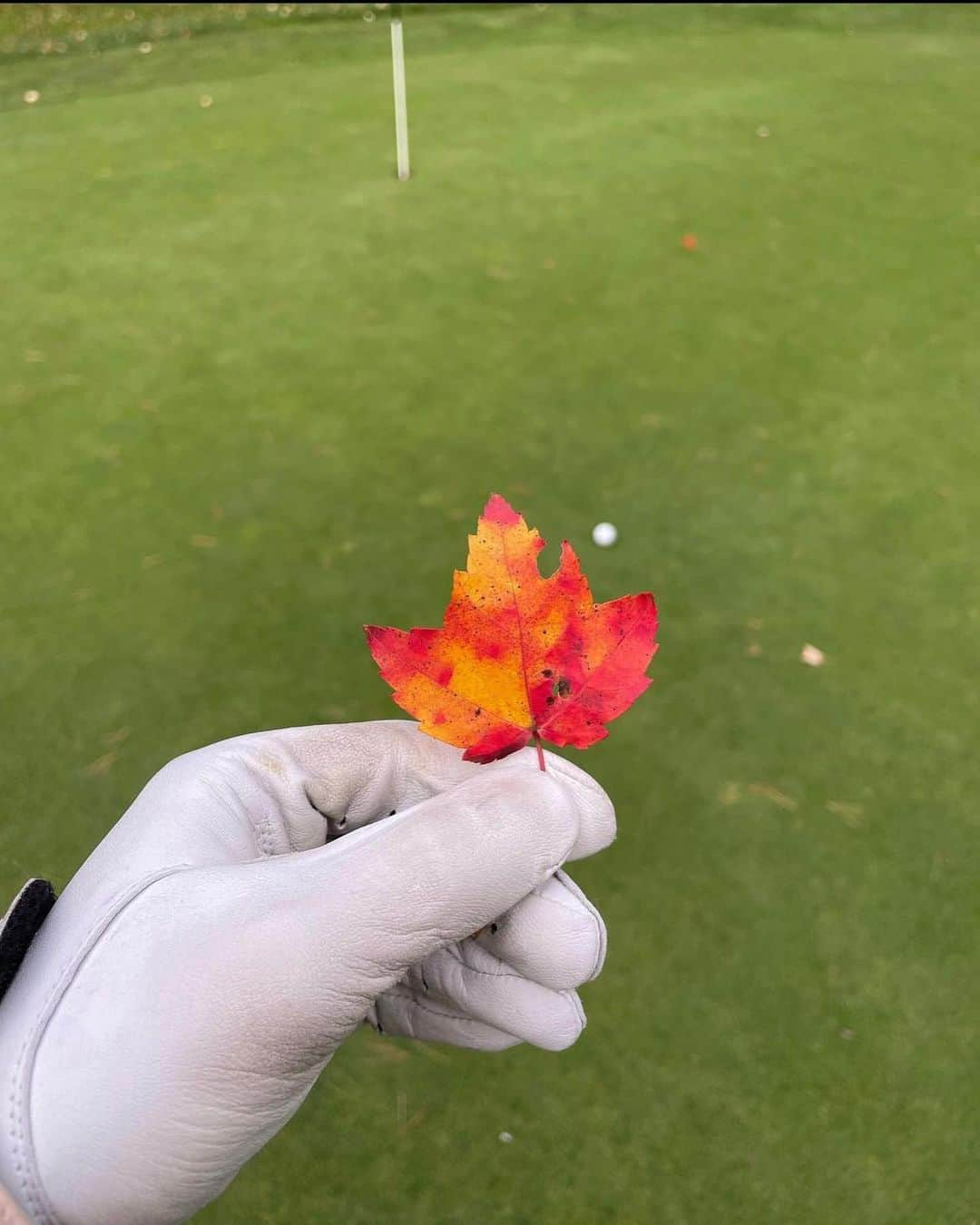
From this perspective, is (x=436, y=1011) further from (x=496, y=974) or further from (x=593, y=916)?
(x=593, y=916)

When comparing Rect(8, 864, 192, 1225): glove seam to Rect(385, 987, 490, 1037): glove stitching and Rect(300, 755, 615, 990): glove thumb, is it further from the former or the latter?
Rect(385, 987, 490, 1037): glove stitching

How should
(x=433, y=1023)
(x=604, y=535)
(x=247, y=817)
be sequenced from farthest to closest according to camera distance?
(x=604, y=535) → (x=433, y=1023) → (x=247, y=817)

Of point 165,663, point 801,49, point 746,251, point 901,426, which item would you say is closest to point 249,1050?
point 165,663

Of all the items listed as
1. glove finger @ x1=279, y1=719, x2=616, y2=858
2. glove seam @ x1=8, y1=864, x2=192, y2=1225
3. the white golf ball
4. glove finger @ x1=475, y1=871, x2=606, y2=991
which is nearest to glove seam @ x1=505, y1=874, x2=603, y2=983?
glove finger @ x1=475, y1=871, x2=606, y2=991

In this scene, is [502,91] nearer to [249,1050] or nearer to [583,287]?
[583,287]

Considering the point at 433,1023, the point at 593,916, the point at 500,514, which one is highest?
the point at 500,514

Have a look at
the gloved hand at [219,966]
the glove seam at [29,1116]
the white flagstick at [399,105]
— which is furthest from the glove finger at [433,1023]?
the white flagstick at [399,105]

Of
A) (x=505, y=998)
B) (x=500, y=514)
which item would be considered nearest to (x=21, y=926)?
(x=505, y=998)
